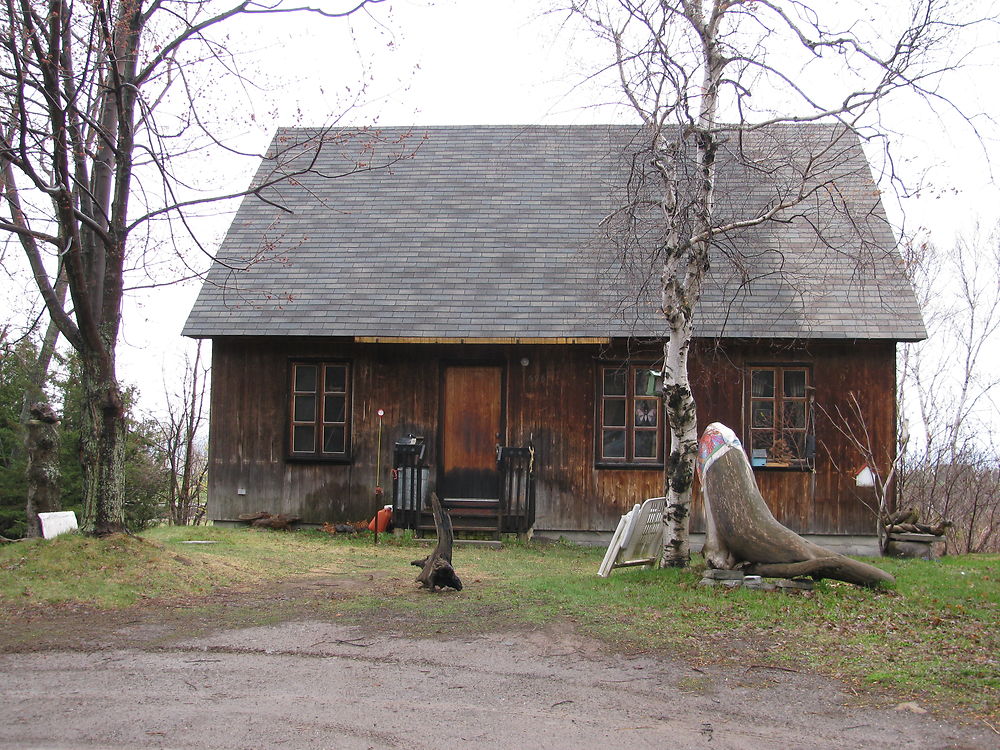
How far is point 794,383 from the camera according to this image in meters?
14.4

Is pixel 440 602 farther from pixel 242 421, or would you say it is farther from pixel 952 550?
pixel 952 550

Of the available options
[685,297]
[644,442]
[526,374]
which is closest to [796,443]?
[644,442]

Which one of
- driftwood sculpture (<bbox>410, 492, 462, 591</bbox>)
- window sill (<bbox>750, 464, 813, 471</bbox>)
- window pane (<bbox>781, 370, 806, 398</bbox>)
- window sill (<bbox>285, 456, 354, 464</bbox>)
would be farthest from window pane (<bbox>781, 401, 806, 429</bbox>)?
driftwood sculpture (<bbox>410, 492, 462, 591</bbox>)

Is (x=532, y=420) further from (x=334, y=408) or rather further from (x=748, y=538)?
(x=748, y=538)

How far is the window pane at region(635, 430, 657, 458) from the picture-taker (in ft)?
47.4

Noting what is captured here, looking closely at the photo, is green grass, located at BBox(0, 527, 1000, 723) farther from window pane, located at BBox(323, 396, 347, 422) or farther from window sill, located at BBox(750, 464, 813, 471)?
window pane, located at BBox(323, 396, 347, 422)

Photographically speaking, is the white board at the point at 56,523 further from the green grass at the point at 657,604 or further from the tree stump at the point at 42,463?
the tree stump at the point at 42,463

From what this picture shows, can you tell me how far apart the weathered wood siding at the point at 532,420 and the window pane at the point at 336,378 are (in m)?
0.21

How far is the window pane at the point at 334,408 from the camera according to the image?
49.0 feet

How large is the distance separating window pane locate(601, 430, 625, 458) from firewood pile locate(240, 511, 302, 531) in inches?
202

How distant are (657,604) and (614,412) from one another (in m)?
6.54

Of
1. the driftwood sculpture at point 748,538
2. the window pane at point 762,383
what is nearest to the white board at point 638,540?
the driftwood sculpture at point 748,538

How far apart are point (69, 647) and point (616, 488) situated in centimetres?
931

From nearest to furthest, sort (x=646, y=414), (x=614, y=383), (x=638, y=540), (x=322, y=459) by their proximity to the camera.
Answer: (x=638, y=540)
(x=646, y=414)
(x=614, y=383)
(x=322, y=459)
